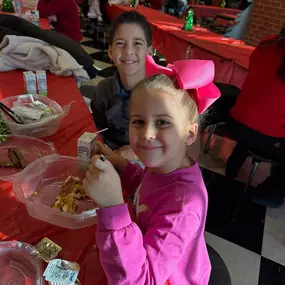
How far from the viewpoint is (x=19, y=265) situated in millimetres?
646

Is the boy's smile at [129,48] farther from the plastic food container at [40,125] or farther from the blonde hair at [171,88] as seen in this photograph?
the blonde hair at [171,88]

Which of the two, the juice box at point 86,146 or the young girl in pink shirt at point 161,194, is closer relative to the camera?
the young girl in pink shirt at point 161,194

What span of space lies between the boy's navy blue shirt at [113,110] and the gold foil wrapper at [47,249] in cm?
80

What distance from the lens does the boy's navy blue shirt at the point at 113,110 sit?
1426 mm

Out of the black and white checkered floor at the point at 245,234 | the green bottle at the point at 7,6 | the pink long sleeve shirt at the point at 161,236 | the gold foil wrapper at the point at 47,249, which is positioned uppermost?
the pink long sleeve shirt at the point at 161,236

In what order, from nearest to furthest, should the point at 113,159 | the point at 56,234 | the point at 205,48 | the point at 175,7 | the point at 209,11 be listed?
the point at 56,234
the point at 113,159
the point at 205,48
the point at 175,7
the point at 209,11

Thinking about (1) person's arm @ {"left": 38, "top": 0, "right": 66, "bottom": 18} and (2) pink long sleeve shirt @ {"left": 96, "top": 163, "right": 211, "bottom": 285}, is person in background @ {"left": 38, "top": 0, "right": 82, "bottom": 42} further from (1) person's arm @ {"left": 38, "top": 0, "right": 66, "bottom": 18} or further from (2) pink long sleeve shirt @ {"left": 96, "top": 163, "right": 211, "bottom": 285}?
(2) pink long sleeve shirt @ {"left": 96, "top": 163, "right": 211, "bottom": 285}

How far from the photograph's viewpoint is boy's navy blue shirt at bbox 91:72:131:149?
1.43 m

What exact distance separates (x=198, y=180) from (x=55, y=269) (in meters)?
0.39

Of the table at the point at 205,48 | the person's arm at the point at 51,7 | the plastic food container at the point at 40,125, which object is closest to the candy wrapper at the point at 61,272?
the plastic food container at the point at 40,125

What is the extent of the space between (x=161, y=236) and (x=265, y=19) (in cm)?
488

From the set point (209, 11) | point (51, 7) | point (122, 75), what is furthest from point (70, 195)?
point (209, 11)

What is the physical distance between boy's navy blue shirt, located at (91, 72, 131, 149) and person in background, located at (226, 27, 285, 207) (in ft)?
2.25

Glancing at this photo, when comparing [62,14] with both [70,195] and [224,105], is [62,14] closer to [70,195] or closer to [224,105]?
[224,105]
